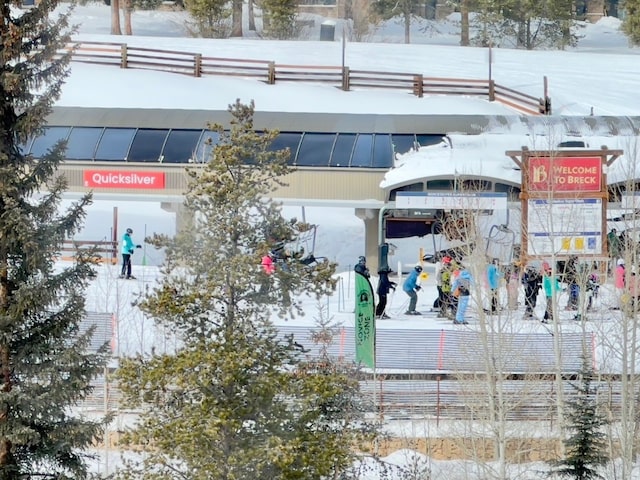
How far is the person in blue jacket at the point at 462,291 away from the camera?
27375 mm

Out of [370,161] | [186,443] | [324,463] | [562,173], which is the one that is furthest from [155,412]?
[370,161]

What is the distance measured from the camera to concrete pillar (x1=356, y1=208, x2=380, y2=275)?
34.6m

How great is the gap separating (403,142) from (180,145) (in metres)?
5.55

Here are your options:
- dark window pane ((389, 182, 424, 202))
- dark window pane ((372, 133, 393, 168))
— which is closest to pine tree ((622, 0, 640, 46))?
dark window pane ((372, 133, 393, 168))

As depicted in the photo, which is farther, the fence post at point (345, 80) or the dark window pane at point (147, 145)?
the fence post at point (345, 80)

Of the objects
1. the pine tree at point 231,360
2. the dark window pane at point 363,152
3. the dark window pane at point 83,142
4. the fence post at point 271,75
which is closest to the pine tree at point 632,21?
the fence post at point 271,75

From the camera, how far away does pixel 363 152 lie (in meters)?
35.8

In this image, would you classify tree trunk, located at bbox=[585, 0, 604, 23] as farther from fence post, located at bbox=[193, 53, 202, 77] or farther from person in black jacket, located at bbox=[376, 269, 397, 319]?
person in black jacket, located at bbox=[376, 269, 397, 319]

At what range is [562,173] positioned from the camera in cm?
2933

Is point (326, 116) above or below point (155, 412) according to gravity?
above

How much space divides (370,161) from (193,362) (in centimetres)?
2006

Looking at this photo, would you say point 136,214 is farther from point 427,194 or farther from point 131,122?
point 427,194

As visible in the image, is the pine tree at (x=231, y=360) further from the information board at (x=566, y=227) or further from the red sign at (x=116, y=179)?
the red sign at (x=116, y=179)

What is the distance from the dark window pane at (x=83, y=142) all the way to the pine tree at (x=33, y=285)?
20.1 meters
